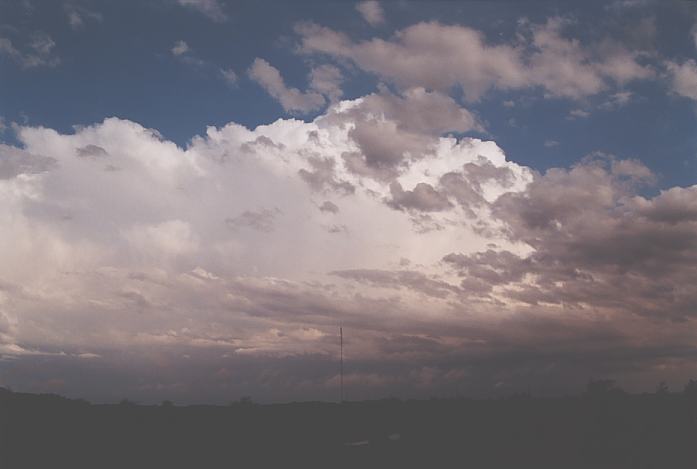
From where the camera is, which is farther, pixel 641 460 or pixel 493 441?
pixel 493 441

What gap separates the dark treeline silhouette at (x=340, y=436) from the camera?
1387 inches

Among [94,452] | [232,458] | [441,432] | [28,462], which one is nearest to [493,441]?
[441,432]

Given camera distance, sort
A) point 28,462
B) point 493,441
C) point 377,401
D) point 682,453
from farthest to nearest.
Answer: point 377,401 < point 493,441 < point 682,453 < point 28,462

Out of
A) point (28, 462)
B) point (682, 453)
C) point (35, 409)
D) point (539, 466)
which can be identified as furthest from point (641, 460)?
point (35, 409)

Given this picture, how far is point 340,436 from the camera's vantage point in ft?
148

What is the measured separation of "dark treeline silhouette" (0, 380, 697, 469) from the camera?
35219mm

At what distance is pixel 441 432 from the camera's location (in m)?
43.6

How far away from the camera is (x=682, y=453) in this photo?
126ft

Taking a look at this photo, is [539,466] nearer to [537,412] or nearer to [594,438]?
[594,438]

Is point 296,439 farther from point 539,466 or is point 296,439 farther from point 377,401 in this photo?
point 377,401

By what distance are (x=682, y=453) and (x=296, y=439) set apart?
25690mm

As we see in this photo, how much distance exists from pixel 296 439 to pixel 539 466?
1664 centimetres

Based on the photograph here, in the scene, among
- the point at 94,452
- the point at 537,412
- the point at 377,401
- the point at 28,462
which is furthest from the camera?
the point at 377,401

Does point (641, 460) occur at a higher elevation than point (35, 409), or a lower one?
lower
